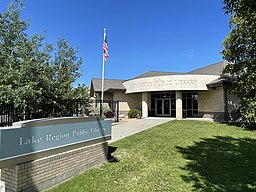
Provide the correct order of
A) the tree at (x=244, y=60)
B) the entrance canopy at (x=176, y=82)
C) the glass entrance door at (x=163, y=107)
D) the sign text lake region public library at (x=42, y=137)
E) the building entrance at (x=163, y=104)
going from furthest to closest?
the glass entrance door at (x=163, y=107)
the building entrance at (x=163, y=104)
the entrance canopy at (x=176, y=82)
the tree at (x=244, y=60)
the sign text lake region public library at (x=42, y=137)

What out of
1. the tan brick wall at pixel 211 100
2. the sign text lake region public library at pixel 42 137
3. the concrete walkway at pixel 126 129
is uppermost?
the tan brick wall at pixel 211 100

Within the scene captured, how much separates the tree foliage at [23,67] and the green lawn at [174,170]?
12.6 feet

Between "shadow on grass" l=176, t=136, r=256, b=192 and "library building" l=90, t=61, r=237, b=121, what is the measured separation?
12.7m

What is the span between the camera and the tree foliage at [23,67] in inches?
292

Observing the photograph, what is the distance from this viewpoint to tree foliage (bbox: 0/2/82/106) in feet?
24.3

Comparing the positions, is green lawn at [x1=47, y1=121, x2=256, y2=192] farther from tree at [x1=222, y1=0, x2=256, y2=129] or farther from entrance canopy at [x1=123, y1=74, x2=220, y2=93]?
entrance canopy at [x1=123, y1=74, x2=220, y2=93]

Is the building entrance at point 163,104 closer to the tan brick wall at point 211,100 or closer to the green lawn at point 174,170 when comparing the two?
the tan brick wall at point 211,100

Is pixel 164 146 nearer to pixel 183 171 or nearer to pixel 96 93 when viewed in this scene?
pixel 183 171

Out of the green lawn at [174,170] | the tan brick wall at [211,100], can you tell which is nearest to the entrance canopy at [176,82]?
the tan brick wall at [211,100]

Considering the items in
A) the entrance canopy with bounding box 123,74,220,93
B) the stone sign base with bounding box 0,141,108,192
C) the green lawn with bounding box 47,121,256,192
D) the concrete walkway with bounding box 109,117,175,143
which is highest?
the entrance canopy with bounding box 123,74,220,93

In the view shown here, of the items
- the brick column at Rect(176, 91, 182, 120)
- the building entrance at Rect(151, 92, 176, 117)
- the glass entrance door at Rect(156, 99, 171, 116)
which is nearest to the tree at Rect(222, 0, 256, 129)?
the brick column at Rect(176, 91, 182, 120)

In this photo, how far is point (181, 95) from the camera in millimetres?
23625

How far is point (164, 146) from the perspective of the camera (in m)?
9.24

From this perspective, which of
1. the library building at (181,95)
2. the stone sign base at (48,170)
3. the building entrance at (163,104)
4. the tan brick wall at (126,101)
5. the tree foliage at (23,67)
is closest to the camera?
the stone sign base at (48,170)
